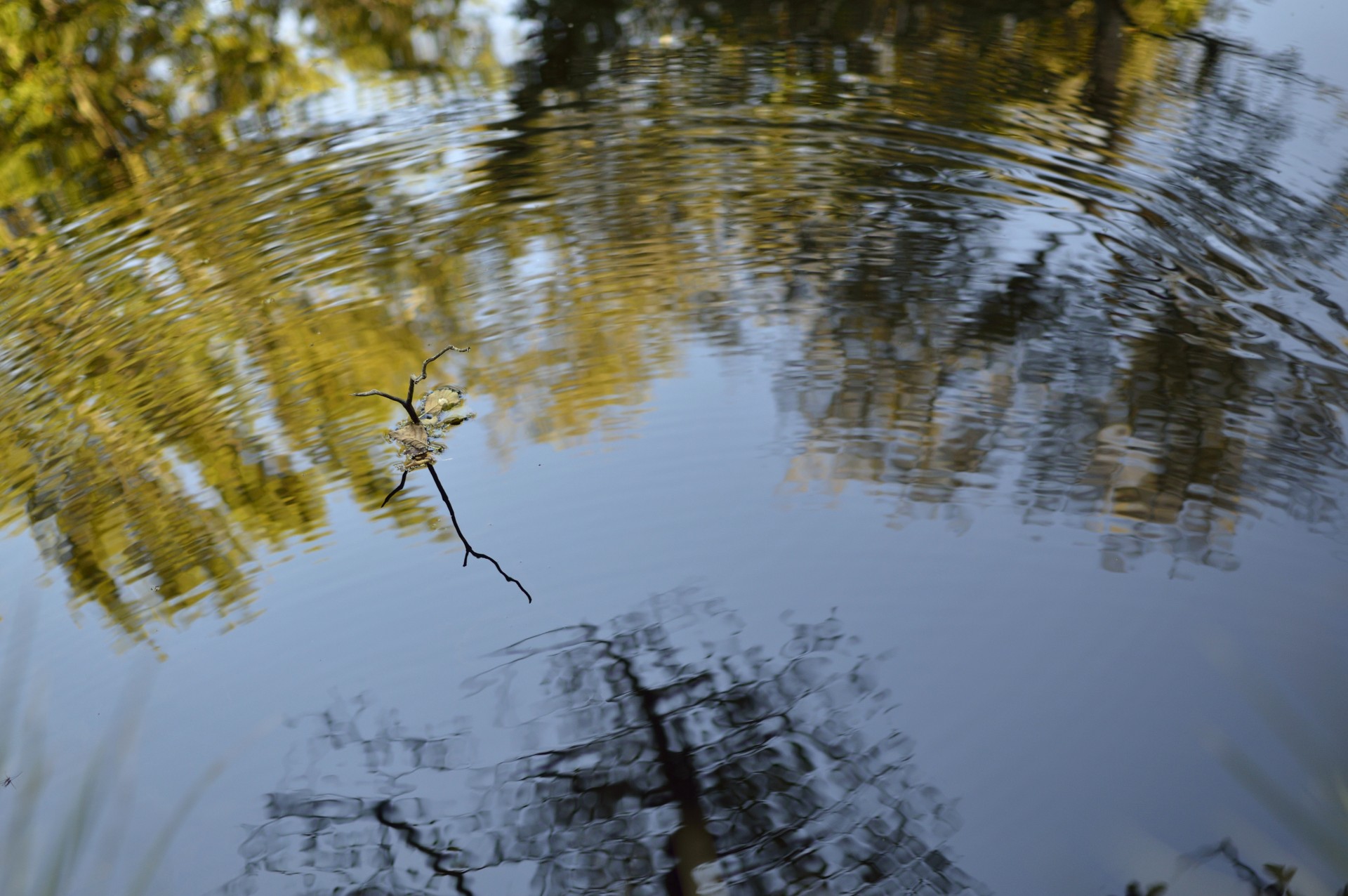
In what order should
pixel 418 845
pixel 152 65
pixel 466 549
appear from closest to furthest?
pixel 418 845 < pixel 466 549 < pixel 152 65

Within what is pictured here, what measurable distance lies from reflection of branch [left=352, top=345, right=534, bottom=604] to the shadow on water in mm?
68

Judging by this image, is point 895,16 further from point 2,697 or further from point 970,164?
point 2,697

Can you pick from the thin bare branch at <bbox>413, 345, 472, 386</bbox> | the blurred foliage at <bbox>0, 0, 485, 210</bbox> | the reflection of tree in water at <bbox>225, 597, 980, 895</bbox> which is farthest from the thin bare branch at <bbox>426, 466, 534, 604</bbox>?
the blurred foliage at <bbox>0, 0, 485, 210</bbox>

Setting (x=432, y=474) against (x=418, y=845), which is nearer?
(x=418, y=845)

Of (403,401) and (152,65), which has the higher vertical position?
(152,65)

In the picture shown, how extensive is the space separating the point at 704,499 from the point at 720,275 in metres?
1.08

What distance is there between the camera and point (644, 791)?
5.34 feet

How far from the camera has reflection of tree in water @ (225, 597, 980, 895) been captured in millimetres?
1520

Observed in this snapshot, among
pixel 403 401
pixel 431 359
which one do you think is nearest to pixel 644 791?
pixel 403 401

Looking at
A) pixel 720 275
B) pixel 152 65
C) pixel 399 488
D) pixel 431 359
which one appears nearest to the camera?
pixel 399 488

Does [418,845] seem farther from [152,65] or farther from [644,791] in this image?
[152,65]

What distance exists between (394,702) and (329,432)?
0.93 m

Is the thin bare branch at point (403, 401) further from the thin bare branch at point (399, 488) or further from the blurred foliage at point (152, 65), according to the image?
the blurred foliage at point (152, 65)

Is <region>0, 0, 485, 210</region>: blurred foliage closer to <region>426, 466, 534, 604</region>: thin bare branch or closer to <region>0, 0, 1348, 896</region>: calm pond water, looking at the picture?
<region>0, 0, 1348, 896</region>: calm pond water
